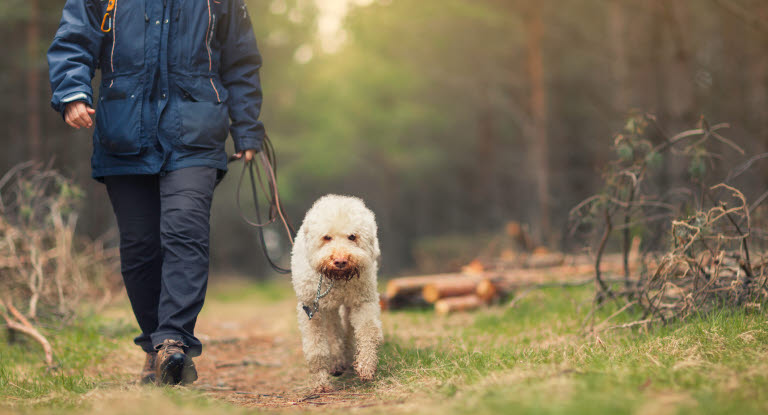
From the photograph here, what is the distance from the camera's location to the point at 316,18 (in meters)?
16.0

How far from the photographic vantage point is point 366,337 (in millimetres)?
3469

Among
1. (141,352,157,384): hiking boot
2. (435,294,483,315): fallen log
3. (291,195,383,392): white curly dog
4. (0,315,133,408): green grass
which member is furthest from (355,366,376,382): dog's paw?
(435,294,483,315): fallen log

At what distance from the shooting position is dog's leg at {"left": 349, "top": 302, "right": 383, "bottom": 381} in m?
3.38

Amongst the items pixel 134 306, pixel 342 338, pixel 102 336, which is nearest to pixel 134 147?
pixel 134 306

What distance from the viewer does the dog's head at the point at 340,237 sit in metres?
3.31

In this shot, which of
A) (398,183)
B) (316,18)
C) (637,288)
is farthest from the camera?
(398,183)

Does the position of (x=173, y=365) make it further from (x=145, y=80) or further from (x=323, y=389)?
(x=145, y=80)

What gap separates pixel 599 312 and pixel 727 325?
4.98 feet

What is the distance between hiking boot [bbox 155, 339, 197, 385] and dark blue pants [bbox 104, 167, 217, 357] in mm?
56

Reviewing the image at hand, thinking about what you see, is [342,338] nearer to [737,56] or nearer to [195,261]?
[195,261]

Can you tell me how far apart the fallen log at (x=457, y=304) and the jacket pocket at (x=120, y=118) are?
4.05 metres

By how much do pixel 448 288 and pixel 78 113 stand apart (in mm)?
4552

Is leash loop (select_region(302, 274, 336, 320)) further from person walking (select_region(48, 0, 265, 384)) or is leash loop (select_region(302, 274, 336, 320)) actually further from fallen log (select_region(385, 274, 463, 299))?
fallen log (select_region(385, 274, 463, 299))

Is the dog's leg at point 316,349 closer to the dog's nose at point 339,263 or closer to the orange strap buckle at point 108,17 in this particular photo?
the dog's nose at point 339,263
